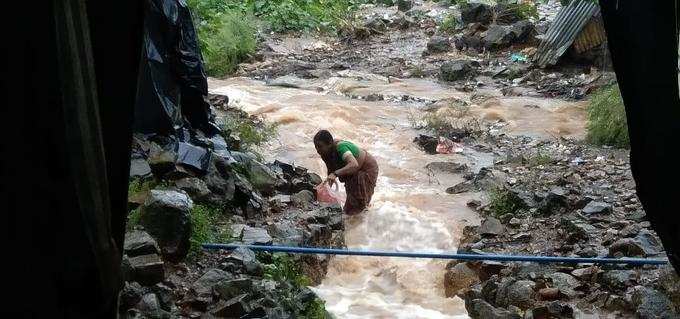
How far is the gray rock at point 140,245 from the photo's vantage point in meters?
3.65

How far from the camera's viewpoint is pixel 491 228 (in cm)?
553

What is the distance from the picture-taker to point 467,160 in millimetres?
7934

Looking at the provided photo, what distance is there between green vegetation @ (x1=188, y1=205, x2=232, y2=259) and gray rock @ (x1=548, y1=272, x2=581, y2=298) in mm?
1896

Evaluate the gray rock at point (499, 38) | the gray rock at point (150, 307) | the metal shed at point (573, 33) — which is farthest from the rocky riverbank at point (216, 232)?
the gray rock at point (499, 38)

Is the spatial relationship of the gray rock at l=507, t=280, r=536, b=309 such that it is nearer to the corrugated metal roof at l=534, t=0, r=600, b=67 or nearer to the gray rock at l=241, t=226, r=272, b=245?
the gray rock at l=241, t=226, r=272, b=245

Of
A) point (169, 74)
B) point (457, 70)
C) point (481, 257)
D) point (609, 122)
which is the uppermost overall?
point (169, 74)

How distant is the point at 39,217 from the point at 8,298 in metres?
0.18

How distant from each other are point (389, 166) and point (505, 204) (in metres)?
1.98

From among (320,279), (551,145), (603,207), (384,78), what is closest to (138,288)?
(320,279)

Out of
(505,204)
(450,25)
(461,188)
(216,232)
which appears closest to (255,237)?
(216,232)

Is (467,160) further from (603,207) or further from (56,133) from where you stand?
(56,133)

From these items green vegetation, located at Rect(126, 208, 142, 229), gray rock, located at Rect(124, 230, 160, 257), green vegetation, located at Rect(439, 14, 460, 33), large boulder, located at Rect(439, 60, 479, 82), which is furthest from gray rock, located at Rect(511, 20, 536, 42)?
gray rock, located at Rect(124, 230, 160, 257)

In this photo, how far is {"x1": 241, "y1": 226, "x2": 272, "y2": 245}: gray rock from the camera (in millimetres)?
4641

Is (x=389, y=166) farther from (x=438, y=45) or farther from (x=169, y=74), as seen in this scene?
(x=438, y=45)
